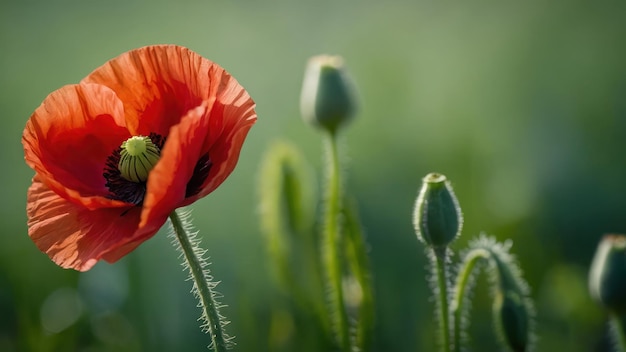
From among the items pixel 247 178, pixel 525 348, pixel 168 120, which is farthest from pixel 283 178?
pixel 247 178

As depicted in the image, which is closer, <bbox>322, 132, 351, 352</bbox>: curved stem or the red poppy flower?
the red poppy flower

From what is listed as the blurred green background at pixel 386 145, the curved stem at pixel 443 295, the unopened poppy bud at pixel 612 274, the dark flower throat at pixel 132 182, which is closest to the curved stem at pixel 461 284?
the curved stem at pixel 443 295

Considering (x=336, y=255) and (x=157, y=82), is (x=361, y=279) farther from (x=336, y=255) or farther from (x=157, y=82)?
(x=157, y=82)

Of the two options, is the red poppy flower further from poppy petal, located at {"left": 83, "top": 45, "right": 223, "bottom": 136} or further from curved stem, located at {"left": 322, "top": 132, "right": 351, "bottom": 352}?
curved stem, located at {"left": 322, "top": 132, "right": 351, "bottom": 352}

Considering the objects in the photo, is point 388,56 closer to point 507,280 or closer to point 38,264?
point 38,264

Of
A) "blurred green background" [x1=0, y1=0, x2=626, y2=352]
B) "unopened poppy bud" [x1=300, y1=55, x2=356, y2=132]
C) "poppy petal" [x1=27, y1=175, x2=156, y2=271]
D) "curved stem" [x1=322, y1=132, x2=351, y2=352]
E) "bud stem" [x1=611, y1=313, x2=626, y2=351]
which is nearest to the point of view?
"poppy petal" [x1=27, y1=175, x2=156, y2=271]

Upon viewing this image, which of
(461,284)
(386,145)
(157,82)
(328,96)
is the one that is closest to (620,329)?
(461,284)

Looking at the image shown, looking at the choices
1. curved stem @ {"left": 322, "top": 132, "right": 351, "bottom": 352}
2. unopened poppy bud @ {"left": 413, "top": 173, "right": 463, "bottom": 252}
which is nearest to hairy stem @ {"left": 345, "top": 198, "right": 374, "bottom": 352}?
curved stem @ {"left": 322, "top": 132, "right": 351, "bottom": 352}
